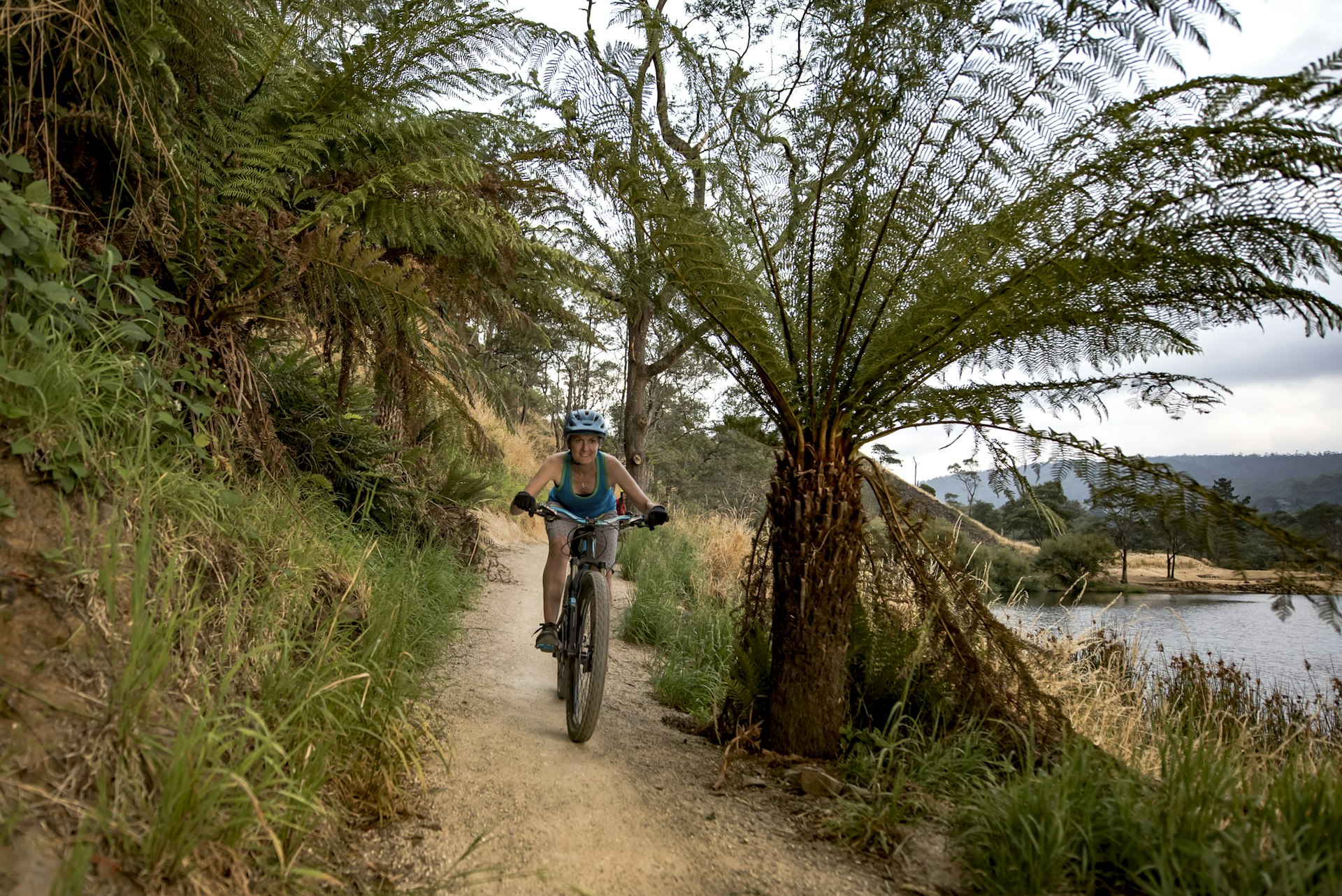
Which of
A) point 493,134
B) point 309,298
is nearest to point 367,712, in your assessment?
point 309,298

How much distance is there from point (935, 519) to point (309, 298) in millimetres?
3355

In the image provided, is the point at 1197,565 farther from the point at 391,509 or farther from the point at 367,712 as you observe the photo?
the point at 367,712

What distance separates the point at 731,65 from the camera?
3.38 m

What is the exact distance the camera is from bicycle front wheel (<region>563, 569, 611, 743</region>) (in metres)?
3.72

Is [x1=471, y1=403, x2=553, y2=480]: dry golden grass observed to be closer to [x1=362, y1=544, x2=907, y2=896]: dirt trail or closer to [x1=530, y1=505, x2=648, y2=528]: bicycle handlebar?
[x1=530, y1=505, x2=648, y2=528]: bicycle handlebar

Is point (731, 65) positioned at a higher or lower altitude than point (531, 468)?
higher

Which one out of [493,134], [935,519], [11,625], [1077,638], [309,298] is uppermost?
[493,134]

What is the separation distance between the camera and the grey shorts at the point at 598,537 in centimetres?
441

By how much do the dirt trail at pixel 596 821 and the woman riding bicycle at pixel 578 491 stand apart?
66 cm

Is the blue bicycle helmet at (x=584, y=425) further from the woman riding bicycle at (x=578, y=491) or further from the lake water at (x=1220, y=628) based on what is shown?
the lake water at (x=1220, y=628)

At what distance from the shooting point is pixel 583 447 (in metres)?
4.46

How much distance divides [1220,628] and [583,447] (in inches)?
420

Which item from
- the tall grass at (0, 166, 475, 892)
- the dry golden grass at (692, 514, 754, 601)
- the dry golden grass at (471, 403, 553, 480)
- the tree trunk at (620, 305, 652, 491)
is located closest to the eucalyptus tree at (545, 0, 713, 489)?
the tall grass at (0, 166, 475, 892)

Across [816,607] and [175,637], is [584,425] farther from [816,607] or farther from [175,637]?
[175,637]
